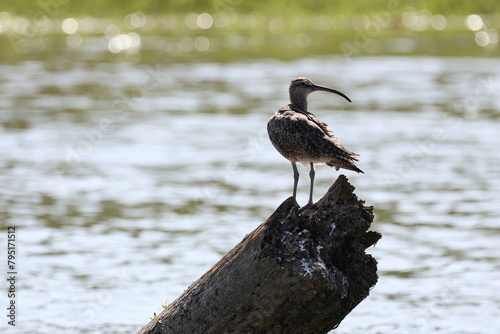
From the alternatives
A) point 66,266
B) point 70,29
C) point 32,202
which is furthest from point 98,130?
point 70,29

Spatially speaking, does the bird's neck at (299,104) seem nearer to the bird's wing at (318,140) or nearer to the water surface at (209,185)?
the bird's wing at (318,140)

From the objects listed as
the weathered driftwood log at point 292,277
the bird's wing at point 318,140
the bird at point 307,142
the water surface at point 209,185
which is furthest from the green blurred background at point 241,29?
the weathered driftwood log at point 292,277

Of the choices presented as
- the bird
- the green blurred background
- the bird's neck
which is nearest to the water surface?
the bird's neck

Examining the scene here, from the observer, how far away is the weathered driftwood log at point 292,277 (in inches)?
275

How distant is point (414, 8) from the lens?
55062mm

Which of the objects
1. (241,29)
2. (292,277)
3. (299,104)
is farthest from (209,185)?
(241,29)

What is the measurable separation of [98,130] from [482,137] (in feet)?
26.3

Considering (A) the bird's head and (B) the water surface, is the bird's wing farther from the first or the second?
(B) the water surface

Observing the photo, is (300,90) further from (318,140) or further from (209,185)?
(209,185)

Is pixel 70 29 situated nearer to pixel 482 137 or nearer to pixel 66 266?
pixel 482 137

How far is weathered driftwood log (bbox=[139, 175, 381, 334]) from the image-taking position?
22.9ft

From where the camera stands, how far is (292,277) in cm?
695

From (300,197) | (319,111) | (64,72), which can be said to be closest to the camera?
(300,197)

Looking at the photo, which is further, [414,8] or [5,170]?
[414,8]
